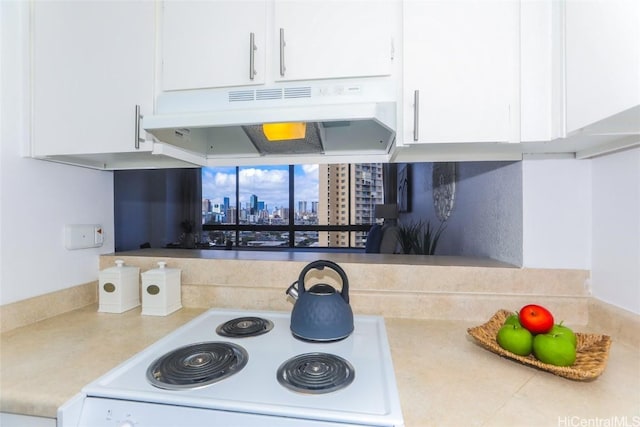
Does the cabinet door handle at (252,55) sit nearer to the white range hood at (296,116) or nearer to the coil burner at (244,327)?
the white range hood at (296,116)

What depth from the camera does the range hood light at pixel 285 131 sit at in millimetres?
893

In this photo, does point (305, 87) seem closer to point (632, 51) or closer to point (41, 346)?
point (632, 51)

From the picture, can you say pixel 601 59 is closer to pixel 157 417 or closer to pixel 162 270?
pixel 157 417

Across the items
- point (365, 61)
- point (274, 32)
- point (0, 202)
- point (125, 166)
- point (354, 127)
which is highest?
point (274, 32)

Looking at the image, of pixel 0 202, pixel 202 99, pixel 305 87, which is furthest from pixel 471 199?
pixel 0 202

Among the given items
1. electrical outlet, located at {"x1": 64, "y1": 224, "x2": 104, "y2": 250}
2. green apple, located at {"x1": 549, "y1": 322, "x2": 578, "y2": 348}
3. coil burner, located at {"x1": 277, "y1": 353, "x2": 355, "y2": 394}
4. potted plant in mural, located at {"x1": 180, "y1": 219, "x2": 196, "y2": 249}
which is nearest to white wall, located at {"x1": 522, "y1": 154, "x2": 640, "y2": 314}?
green apple, located at {"x1": 549, "y1": 322, "x2": 578, "y2": 348}

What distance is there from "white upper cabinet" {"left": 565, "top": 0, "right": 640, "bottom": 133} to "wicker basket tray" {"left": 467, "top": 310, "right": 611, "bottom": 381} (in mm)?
539

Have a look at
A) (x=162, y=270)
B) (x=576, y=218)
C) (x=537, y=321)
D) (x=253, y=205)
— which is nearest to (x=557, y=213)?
(x=576, y=218)

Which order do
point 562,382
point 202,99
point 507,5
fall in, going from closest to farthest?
point 562,382 → point 507,5 → point 202,99

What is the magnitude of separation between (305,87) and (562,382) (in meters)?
0.97

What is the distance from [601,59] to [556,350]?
2.09 ft

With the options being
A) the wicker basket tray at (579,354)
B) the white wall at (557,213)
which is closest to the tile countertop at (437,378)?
the wicker basket tray at (579,354)

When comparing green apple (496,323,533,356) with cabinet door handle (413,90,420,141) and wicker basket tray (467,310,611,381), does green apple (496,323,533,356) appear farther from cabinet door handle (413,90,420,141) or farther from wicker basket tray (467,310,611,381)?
cabinet door handle (413,90,420,141)

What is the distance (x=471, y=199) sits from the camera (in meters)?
1.47
